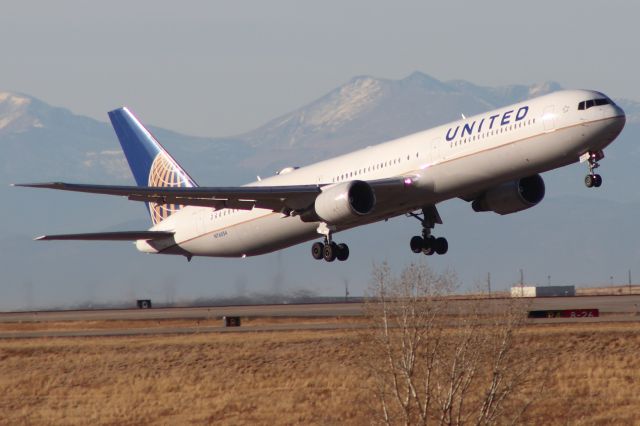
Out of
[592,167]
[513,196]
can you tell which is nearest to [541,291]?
[513,196]

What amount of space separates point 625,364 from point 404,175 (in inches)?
639

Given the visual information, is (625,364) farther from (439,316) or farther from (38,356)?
(38,356)

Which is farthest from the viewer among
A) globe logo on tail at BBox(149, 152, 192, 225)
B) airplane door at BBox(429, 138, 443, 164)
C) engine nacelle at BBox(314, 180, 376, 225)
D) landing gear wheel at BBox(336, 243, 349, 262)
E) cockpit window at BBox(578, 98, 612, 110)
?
globe logo on tail at BBox(149, 152, 192, 225)

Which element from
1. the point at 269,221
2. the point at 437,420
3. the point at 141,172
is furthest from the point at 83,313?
the point at 437,420

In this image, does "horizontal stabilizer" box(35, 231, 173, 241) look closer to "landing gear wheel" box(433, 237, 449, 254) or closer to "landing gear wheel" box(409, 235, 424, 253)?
"landing gear wheel" box(409, 235, 424, 253)

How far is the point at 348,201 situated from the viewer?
6044 centimetres

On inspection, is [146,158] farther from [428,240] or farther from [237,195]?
[428,240]

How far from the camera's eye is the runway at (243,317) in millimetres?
75500

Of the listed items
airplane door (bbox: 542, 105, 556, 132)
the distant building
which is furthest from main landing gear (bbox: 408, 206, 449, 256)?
the distant building

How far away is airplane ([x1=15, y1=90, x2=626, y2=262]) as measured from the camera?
184ft

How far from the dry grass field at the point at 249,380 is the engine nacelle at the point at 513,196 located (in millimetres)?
8287

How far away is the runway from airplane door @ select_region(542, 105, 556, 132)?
19636 mm

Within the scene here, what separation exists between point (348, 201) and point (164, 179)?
22009 millimetres

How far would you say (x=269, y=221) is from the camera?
2653 inches
